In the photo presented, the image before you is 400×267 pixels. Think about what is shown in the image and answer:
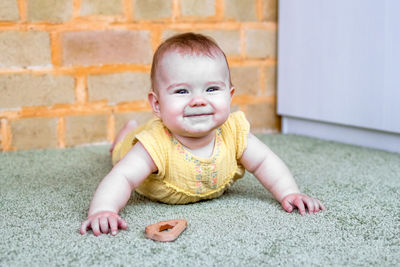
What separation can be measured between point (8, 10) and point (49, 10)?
13 cm

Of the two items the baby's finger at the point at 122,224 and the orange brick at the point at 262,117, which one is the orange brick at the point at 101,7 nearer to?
the orange brick at the point at 262,117

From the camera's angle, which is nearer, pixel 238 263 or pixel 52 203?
pixel 238 263

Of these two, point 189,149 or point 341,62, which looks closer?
point 189,149

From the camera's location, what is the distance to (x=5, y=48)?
5.39 feet

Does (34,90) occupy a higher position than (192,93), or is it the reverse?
(192,93)

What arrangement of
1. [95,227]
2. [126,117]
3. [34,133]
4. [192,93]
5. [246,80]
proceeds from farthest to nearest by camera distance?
1. [246,80]
2. [126,117]
3. [34,133]
4. [192,93]
5. [95,227]

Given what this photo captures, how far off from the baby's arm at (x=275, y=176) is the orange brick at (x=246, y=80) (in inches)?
34.7

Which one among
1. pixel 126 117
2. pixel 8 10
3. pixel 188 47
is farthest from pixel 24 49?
pixel 188 47

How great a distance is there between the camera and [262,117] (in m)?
2.05

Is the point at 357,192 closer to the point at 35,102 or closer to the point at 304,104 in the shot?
the point at 304,104

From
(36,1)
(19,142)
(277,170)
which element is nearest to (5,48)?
(36,1)

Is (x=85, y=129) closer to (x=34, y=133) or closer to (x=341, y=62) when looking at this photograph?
(x=34, y=133)

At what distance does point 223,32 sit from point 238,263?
1.34m

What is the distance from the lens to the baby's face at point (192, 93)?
0.95 m
